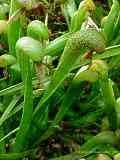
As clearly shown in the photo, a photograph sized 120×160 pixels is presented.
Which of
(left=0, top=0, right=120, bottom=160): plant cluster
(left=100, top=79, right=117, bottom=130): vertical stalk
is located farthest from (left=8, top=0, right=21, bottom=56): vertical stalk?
(left=100, top=79, right=117, bottom=130): vertical stalk

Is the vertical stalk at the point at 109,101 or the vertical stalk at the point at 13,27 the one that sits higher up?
the vertical stalk at the point at 13,27

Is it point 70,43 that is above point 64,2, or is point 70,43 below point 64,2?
below

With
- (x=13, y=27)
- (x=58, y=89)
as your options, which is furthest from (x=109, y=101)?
(x=13, y=27)

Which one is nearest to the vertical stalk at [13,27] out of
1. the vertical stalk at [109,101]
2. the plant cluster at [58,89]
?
the plant cluster at [58,89]

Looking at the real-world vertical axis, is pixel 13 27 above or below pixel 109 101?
above

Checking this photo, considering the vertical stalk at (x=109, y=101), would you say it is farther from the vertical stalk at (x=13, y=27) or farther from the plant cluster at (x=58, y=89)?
the vertical stalk at (x=13, y=27)

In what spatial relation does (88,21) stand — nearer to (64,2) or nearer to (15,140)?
(64,2)

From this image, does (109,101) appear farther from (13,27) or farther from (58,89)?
(13,27)

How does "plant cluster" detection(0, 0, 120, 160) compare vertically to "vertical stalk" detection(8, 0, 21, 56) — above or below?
below

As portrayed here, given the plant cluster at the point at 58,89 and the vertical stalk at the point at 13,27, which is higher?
the vertical stalk at the point at 13,27

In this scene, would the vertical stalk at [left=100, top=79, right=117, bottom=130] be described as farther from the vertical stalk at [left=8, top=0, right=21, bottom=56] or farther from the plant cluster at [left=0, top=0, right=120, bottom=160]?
the vertical stalk at [left=8, top=0, right=21, bottom=56]

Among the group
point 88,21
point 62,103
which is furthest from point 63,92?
point 88,21
